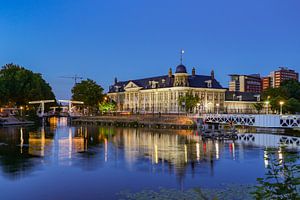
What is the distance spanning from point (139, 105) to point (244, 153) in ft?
324

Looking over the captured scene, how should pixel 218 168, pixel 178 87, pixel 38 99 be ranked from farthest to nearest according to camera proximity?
1. pixel 178 87
2. pixel 38 99
3. pixel 218 168

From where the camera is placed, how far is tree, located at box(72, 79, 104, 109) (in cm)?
13188

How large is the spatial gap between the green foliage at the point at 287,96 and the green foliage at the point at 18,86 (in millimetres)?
61952

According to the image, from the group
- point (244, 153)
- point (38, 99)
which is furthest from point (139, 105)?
point (244, 153)

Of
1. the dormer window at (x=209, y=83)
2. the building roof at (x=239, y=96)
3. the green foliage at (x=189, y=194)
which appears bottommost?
the green foliage at (x=189, y=194)

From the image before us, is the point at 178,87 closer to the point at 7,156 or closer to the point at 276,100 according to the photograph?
the point at 276,100

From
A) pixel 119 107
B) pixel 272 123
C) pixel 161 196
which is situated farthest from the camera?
pixel 119 107

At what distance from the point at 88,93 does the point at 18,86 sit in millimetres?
32394

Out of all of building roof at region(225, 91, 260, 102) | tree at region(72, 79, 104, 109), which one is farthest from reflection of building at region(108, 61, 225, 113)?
tree at region(72, 79, 104, 109)

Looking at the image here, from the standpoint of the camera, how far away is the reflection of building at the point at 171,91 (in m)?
122

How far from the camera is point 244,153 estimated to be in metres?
41.9

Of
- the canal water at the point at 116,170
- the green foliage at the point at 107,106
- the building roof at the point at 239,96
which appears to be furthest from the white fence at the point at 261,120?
the green foliage at the point at 107,106

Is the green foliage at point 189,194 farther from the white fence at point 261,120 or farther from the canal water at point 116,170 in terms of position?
the white fence at point 261,120

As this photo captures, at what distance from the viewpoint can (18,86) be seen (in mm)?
102438
